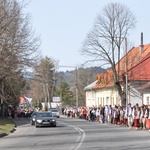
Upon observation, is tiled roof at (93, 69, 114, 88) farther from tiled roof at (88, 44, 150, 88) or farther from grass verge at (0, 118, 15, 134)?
grass verge at (0, 118, 15, 134)

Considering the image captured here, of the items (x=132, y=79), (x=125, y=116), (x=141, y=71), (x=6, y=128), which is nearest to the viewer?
(x=6, y=128)

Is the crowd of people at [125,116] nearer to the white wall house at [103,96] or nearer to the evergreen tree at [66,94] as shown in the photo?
the white wall house at [103,96]

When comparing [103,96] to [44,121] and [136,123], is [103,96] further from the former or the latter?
[136,123]

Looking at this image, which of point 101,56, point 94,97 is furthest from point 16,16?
point 94,97

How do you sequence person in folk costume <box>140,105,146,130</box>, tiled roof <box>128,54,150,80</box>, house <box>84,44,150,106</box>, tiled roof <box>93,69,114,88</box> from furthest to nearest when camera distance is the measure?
tiled roof <box>93,69,114,88</box>
tiled roof <box>128,54,150,80</box>
house <box>84,44,150,106</box>
person in folk costume <box>140,105,146,130</box>

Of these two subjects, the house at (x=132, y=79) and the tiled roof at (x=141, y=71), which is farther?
the tiled roof at (x=141, y=71)

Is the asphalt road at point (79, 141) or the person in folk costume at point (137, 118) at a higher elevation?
the person in folk costume at point (137, 118)

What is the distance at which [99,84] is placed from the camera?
83.2 m

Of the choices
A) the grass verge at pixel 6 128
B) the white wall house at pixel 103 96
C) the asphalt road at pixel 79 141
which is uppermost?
the white wall house at pixel 103 96

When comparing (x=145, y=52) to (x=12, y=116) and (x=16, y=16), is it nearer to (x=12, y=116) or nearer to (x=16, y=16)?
(x=12, y=116)

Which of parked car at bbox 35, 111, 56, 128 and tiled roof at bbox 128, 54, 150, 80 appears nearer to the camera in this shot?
parked car at bbox 35, 111, 56, 128

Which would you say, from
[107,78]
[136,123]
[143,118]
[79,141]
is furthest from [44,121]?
[107,78]

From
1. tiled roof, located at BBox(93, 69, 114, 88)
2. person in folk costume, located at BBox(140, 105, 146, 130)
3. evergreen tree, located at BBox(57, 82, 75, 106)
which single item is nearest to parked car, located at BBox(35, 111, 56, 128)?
person in folk costume, located at BBox(140, 105, 146, 130)

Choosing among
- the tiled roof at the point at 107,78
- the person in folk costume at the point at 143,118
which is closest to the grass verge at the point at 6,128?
the person in folk costume at the point at 143,118
